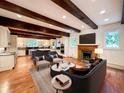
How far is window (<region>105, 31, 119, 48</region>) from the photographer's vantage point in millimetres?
5093

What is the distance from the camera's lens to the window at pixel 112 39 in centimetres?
509

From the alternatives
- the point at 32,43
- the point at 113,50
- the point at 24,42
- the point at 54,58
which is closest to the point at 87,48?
the point at 113,50

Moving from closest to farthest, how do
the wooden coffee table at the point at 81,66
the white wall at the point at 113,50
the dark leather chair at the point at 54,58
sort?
1. the wooden coffee table at the point at 81,66
2. the white wall at the point at 113,50
3. the dark leather chair at the point at 54,58

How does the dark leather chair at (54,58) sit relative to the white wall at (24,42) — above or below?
below

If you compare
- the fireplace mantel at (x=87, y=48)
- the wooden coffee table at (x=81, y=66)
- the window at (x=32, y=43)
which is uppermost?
the window at (x=32, y=43)

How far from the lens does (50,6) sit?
2900 millimetres

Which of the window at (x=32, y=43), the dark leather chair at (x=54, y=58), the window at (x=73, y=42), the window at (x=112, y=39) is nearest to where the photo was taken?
the dark leather chair at (x=54, y=58)

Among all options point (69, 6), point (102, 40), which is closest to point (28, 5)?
point (69, 6)

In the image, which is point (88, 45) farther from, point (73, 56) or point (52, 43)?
point (52, 43)

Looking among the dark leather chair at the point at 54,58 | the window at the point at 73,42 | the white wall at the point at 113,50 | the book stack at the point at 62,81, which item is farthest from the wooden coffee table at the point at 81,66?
the window at the point at 73,42

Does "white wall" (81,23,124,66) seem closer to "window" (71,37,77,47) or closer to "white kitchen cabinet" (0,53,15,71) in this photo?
"window" (71,37,77,47)

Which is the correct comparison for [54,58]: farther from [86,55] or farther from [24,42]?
[24,42]

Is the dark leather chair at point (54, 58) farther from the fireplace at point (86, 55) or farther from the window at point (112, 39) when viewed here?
the window at point (112, 39)

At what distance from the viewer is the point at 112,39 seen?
530 cm
